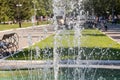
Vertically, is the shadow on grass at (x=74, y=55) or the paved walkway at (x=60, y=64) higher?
the paved walkway at (x=60, y=64)

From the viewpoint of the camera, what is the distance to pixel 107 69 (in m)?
12.4

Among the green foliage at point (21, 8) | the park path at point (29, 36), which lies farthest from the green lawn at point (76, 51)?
the green foliage at point (21, 8)

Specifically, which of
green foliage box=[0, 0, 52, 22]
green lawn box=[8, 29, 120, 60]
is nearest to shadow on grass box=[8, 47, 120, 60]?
green lawn box=[8, 29, 120, 60]

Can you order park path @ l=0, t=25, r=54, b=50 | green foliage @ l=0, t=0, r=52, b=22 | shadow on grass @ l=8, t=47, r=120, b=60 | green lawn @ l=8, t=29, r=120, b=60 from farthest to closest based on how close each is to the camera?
green foliage @ l=0, t=0, r=52, b=22 → park path @ l=0, t=25, r=54, b=50 → green lawn @ l=8, t=29, r=120, b=60 → shadow on grass @ l=8, t=47, r=120, b=60

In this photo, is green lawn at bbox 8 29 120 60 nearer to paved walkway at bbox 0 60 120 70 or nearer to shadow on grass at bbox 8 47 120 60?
shadow on grass at bbox 8 47 120 60

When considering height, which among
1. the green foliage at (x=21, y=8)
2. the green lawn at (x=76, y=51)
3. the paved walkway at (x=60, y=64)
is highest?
the paved walkway at (x=60, y=64)

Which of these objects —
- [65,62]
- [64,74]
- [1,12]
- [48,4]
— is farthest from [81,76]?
[48,4]

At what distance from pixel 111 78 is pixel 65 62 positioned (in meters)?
3.32

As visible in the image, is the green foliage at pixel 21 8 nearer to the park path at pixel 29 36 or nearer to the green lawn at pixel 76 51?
the park path at pixel 29 36

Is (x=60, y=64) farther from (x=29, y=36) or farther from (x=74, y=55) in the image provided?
(x=29, y=36)

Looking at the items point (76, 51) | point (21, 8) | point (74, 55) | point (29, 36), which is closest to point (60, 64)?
point (74, 55)

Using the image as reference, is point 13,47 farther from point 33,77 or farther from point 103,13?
point 103,13

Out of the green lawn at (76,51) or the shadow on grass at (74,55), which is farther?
the green lawn at (76,51)

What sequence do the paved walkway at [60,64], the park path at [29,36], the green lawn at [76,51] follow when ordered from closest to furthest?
the paved walkway at [60,64], the green lawn at [76,51], the park path at [29,36]
